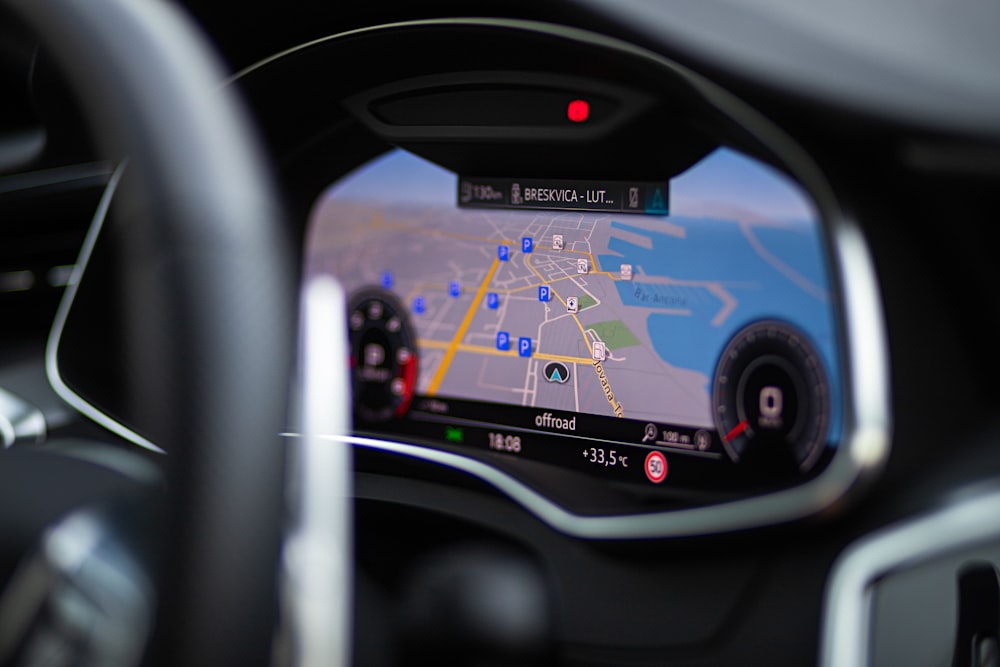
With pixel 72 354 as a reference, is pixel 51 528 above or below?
below

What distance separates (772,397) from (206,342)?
3.31 feet

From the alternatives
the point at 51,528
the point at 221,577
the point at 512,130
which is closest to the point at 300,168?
the point at 512,130

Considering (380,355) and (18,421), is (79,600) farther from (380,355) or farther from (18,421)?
(380,355)

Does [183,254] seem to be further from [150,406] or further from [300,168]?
[300,168]

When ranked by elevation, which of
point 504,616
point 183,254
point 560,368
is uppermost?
point 183,254

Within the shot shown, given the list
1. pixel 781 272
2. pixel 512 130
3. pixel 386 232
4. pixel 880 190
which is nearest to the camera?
pixel 880 190

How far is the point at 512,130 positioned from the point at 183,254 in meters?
1.08

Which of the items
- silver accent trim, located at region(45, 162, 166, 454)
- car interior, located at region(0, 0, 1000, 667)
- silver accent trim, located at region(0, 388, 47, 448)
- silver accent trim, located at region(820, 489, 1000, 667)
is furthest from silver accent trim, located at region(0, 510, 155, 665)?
silver accent trim, located at region(820, 489, 1000, 667)

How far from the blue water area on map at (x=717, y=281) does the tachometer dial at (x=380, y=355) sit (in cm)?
45

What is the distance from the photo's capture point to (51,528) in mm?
1045

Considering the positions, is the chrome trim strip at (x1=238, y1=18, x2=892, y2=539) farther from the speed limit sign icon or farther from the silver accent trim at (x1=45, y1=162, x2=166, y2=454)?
the silver accent trim at (x1=45, y1=162, x2=166, y2=454)

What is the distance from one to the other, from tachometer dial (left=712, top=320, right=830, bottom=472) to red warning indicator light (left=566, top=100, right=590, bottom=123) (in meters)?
0.40

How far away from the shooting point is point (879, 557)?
1296 millimetres

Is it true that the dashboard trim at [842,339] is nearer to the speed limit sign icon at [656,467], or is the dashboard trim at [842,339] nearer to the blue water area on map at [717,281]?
the blue water area on map at [717,281]
